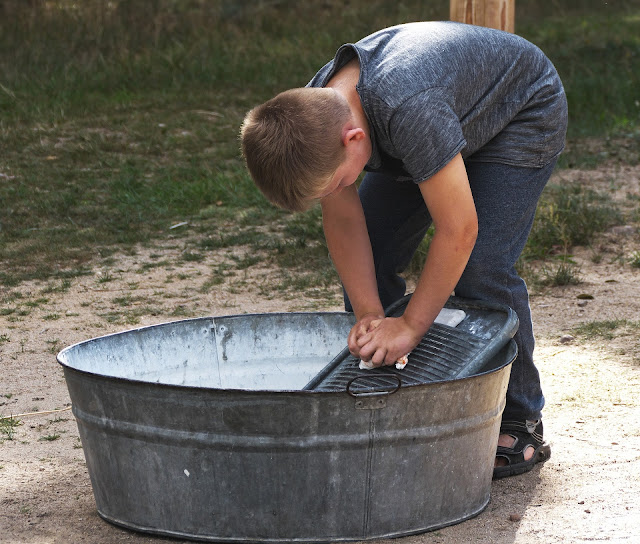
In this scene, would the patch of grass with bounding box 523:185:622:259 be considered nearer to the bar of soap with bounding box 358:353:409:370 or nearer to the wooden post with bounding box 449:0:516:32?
the wooden post with bounding box 449:0:516:32

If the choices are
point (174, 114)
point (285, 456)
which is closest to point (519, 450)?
point (285, 456)

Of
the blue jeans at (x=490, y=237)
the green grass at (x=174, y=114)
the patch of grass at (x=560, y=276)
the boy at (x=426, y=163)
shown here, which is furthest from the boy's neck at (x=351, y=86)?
the patch of grass at (x=560, y=276)

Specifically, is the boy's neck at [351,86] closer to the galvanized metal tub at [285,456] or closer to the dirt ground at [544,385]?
the galvanized metal tub at [285,456]

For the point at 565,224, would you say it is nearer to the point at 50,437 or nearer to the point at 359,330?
the point at 359,330

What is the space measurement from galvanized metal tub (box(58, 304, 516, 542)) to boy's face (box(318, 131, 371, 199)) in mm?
452

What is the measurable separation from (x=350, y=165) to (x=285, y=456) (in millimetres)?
635

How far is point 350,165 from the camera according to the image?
2078mm

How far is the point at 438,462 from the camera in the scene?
2133 mm

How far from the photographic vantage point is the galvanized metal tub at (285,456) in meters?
1.98

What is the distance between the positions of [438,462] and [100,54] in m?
7.06

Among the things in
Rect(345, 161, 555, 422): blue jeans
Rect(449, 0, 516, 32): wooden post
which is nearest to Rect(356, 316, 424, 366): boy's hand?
Rect(345, 161, 555, 422): blue jeans

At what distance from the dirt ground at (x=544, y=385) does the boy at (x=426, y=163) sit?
23cm

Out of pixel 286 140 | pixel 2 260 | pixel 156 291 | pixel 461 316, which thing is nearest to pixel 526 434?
pixel 461 316

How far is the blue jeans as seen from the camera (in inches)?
95.3
